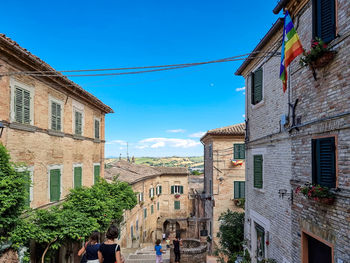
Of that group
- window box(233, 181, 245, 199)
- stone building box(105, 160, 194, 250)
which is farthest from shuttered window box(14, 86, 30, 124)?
stone building box(105, 160, 194, 250)

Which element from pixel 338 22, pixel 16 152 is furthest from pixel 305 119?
pixel 16 152

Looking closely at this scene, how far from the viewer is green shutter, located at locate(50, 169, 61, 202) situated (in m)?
12.0

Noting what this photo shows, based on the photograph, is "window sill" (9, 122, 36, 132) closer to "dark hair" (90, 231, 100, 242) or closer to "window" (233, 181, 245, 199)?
"dark hair" (90, 231, 100, 242)

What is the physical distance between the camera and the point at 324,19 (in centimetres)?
588

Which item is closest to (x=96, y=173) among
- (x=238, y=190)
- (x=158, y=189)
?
(x=238, y=190)

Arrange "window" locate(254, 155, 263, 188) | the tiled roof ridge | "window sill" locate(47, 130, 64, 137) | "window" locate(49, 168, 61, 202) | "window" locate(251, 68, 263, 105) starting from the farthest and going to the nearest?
"window" locate(49, 168, 61, 202) → "window sill" locate(47, 130, 64, 137) → "window" locate(251, 68, 263, 105) → "window" locate(254, 155, 263, 188) → the tiled roof ridge

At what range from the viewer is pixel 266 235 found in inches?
365

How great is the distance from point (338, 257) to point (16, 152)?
1017 centimetres

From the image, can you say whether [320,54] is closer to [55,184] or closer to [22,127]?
[22,127]

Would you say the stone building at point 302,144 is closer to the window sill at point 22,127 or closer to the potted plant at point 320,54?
the potted plant at point 320,54

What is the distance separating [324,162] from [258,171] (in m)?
4.63

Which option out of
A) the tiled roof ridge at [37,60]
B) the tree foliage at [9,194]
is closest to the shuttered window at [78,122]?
the tiled roof ridge at [37,60]

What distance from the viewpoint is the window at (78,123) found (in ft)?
48.0

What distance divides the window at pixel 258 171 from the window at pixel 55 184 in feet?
29.6
